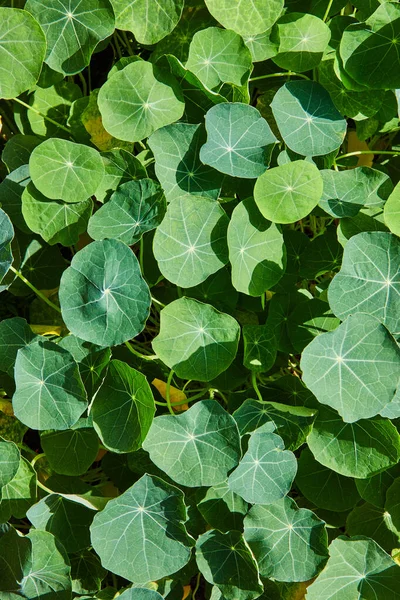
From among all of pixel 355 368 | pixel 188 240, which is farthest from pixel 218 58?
pixel 355 368

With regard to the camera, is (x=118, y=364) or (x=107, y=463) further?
(x=107, y=463)

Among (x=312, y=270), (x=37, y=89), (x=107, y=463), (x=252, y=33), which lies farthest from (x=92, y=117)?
(x=107, y=463)

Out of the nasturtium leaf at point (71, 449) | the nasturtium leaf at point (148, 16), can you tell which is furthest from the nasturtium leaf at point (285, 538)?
the nasturtium leaf at point (148, 16)

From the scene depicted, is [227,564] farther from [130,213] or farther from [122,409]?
[130,213]

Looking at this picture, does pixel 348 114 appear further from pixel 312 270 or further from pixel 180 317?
pixel 180 317

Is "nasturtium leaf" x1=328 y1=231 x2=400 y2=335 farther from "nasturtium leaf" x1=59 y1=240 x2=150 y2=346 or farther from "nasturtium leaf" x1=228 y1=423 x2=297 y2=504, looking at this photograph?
Result: "nasturtium leaf" x1=59 y1=240 x2=150 y2=346

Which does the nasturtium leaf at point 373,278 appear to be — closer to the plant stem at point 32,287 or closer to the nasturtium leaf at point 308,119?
the nasturtium leaf at point 308,119
